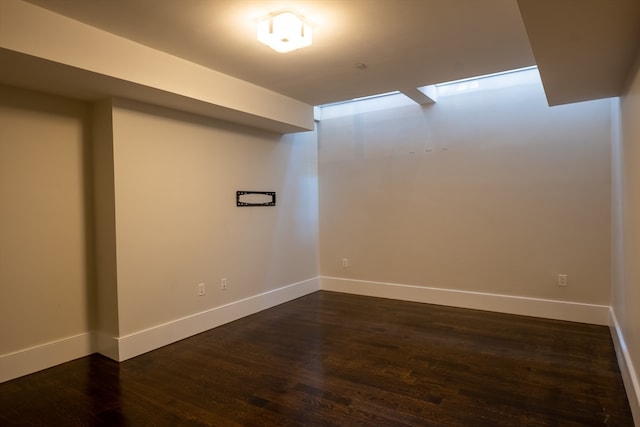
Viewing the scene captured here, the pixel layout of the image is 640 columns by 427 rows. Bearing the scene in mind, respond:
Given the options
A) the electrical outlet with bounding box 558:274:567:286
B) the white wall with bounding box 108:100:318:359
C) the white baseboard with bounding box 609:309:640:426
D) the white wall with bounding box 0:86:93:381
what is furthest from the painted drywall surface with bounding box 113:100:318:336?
the white baseboard with bounding box 609:309:640:426

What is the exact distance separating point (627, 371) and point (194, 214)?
3638 millimetres

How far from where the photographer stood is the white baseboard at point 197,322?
3.17 m

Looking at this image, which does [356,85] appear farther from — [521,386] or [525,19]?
[521,386]

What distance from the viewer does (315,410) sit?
2.32 m

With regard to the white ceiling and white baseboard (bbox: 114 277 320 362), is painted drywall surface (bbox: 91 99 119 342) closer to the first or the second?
white baseboard (bbox: 114 277 320 362)

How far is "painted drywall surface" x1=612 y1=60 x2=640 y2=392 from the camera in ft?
7.02

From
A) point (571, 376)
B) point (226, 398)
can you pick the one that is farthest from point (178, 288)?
point (571, 376)

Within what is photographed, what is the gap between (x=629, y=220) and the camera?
249 cm

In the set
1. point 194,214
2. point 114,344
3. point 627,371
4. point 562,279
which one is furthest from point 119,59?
point 562,279

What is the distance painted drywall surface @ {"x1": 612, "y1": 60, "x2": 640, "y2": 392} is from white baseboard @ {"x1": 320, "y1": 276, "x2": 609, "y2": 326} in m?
0.57

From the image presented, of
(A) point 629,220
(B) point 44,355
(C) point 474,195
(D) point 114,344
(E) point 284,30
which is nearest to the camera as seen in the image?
(E) point 284,30

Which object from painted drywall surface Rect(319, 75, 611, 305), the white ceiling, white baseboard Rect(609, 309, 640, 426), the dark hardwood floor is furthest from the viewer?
painted drywall surface Rect(319, 75, 611, 305)

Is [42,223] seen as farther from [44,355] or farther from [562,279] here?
[562,279]

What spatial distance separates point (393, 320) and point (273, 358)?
1519 mm
